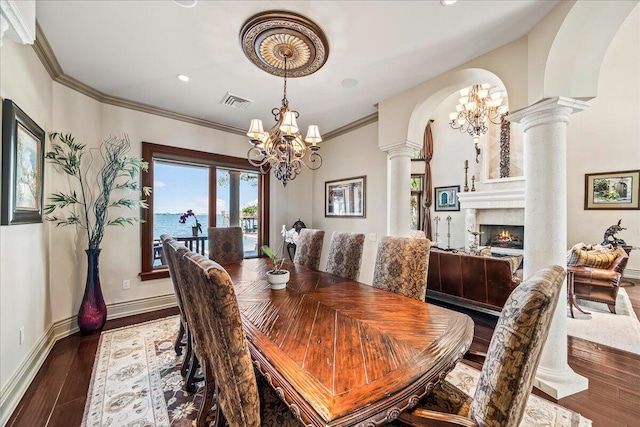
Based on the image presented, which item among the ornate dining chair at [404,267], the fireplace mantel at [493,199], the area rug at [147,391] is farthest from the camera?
the fireplace mantel at [493,199]

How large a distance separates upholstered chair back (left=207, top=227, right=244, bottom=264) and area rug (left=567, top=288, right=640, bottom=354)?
4153 mm

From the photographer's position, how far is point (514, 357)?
780 millimetres

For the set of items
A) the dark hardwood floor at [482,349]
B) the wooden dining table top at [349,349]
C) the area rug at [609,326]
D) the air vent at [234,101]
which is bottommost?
the dark hardwood floor at [482,349]

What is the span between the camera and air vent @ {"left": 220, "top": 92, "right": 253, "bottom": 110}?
3211 mm

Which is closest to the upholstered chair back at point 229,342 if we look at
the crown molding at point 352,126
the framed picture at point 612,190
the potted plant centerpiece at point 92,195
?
the potted plant centerpiece at point 92,195

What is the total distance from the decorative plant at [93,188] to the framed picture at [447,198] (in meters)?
7.01

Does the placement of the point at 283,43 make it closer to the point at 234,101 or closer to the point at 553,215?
the point at 234,101

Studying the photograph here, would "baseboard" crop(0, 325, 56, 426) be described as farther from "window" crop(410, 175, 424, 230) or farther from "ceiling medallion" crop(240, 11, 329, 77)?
"window" crop(410, 175, 424, 230)

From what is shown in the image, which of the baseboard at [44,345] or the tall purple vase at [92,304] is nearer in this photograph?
the baseboard at [44,345]

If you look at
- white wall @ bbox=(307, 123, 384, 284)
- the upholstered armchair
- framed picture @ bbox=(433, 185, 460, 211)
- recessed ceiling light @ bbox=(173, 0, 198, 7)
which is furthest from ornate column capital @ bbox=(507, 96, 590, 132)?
framed picture @ bbox=(433, 185, 460, 211)

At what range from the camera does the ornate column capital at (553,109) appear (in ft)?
6.26

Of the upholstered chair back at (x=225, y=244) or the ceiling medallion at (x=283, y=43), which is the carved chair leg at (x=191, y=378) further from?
the ceiling medallion at (x=283, y=43)

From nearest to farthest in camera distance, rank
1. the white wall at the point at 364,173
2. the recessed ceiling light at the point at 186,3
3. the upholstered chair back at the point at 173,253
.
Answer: the upholstered chair back at the point at 173,253 < the recessed ceiling light at the point at 186,3 < the white wall at the point at 364,173

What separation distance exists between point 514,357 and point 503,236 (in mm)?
7042
